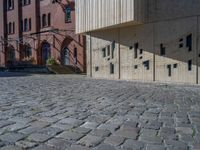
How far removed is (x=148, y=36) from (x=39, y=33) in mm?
19719

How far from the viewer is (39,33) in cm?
3189

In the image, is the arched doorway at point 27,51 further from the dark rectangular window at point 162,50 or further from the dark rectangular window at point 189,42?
the dark rectangular window at point 189,42

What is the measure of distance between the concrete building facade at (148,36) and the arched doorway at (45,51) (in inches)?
586

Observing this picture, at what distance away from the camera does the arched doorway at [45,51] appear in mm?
31797

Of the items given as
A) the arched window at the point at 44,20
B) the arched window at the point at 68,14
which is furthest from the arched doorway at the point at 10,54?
the arched window at the point at 68,14

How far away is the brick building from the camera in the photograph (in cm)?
2861

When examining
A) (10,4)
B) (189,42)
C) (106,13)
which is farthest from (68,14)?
(189,42)

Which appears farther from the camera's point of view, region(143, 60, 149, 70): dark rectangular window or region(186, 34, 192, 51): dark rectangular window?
region(143, 60, 149, 70): dark rectangular window

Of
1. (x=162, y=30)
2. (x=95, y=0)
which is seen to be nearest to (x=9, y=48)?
(x=95, y=0)

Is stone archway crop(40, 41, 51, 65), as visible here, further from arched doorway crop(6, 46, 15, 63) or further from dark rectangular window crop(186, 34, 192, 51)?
dark rectangular window crop(186, 34, 192, 51)

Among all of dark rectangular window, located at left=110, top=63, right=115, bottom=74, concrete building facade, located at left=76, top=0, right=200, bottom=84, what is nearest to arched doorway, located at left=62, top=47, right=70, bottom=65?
concrete building facade, located at left=76, top=0, right=200, bottom=84

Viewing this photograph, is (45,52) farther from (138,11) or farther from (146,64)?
(138,11)

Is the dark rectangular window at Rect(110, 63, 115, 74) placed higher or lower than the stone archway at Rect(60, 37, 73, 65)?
lower

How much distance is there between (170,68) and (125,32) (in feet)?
11.9
